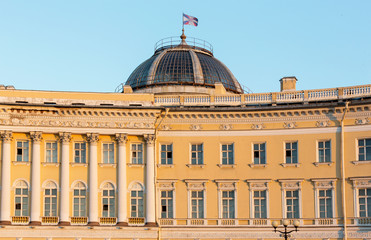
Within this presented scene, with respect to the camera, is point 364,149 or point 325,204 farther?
point 325,204

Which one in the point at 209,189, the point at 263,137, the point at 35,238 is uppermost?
the point at 263,137

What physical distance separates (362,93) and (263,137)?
7234 millimetres

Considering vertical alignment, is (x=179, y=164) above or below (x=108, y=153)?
below

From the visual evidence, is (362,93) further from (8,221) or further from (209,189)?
(8,221)

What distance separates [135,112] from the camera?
52562mm

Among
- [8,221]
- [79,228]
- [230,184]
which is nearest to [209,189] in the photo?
[230,184]

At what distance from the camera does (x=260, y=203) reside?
172 ft

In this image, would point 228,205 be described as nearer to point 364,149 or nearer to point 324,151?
point 324,151

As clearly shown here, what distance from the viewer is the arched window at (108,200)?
52156mm

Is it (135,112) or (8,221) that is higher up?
(135,112)

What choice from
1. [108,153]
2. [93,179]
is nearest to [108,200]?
[93,179]

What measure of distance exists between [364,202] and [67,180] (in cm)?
1977

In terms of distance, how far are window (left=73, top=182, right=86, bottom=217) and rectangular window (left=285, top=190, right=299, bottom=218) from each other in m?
13.7

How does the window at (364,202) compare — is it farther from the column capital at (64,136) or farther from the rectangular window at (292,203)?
the column capital at (64,136)
